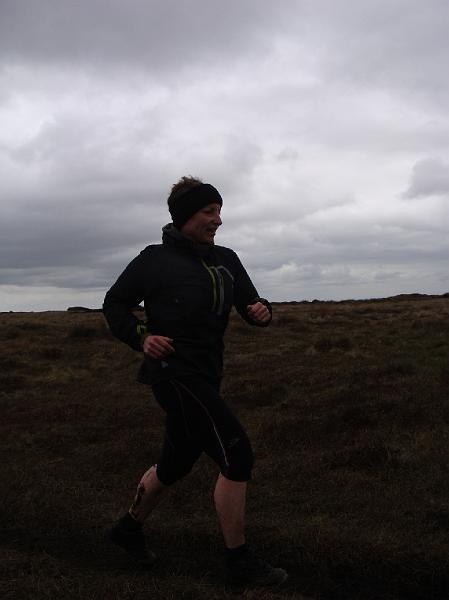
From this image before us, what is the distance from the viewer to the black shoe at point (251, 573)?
12.9 feet

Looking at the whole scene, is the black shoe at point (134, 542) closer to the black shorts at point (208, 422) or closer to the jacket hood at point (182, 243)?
the black shorts at point (208, 422)

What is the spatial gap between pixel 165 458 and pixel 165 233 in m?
1.63

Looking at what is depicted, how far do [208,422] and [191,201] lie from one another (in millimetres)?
1545

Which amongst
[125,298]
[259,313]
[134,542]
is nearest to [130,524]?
[134,542]

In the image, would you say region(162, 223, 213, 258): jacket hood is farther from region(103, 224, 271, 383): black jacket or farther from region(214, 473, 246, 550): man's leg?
region(214, 473, 246, 550): man's leg

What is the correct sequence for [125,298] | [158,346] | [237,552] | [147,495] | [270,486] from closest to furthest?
1. [158,346]
2. [237,552]
3. [125,298]
4. [147,495]
5. [270,486]

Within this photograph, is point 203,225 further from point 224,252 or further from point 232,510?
point 232,510

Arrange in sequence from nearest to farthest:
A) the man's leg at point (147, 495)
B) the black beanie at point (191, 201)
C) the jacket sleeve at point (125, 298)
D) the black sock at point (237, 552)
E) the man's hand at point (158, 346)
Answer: the man's hand at point (158, 346), the black sock at point (237, 552), the jacket sleeve at point (125, 298), the black beanie at point (191, 201), the man's leg at point (147, 495)

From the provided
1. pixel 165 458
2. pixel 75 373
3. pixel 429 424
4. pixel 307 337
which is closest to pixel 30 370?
pixel 75 373

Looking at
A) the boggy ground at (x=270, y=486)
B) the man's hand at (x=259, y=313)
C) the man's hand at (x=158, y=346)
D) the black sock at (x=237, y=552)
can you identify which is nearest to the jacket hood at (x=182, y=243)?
the man's hand at (x=259, y=313)

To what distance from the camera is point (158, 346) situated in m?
3.87

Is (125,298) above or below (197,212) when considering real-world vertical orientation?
below

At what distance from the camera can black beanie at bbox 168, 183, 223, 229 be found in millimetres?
4242

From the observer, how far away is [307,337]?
23.0 m
